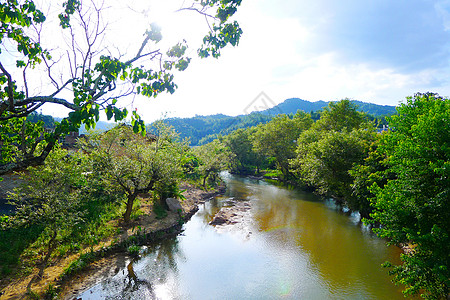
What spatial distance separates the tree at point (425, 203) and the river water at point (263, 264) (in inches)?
124

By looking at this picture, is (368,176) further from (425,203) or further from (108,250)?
(108,250)

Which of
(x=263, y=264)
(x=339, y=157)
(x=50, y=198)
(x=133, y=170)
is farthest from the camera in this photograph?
(x=339, y=157)

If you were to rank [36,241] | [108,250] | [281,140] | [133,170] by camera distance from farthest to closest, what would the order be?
1. [281,140]
2. [133,170]
3. [108,250]
4. [36,241]

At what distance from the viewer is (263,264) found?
13.8m

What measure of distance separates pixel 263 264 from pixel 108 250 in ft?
29.6

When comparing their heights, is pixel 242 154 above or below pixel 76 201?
below

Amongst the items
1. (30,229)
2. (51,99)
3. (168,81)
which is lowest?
(30,229)

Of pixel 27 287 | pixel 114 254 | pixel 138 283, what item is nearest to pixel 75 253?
pixel 114 254

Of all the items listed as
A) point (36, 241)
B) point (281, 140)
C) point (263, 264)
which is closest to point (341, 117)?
point (281, 140)

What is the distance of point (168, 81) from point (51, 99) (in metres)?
2.48

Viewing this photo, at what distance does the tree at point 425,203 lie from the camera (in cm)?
821

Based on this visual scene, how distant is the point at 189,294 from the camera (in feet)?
36.6

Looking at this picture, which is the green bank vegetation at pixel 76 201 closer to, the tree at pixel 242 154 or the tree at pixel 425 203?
the tree at pixel 425 203

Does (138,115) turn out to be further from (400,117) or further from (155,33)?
(400,117)
